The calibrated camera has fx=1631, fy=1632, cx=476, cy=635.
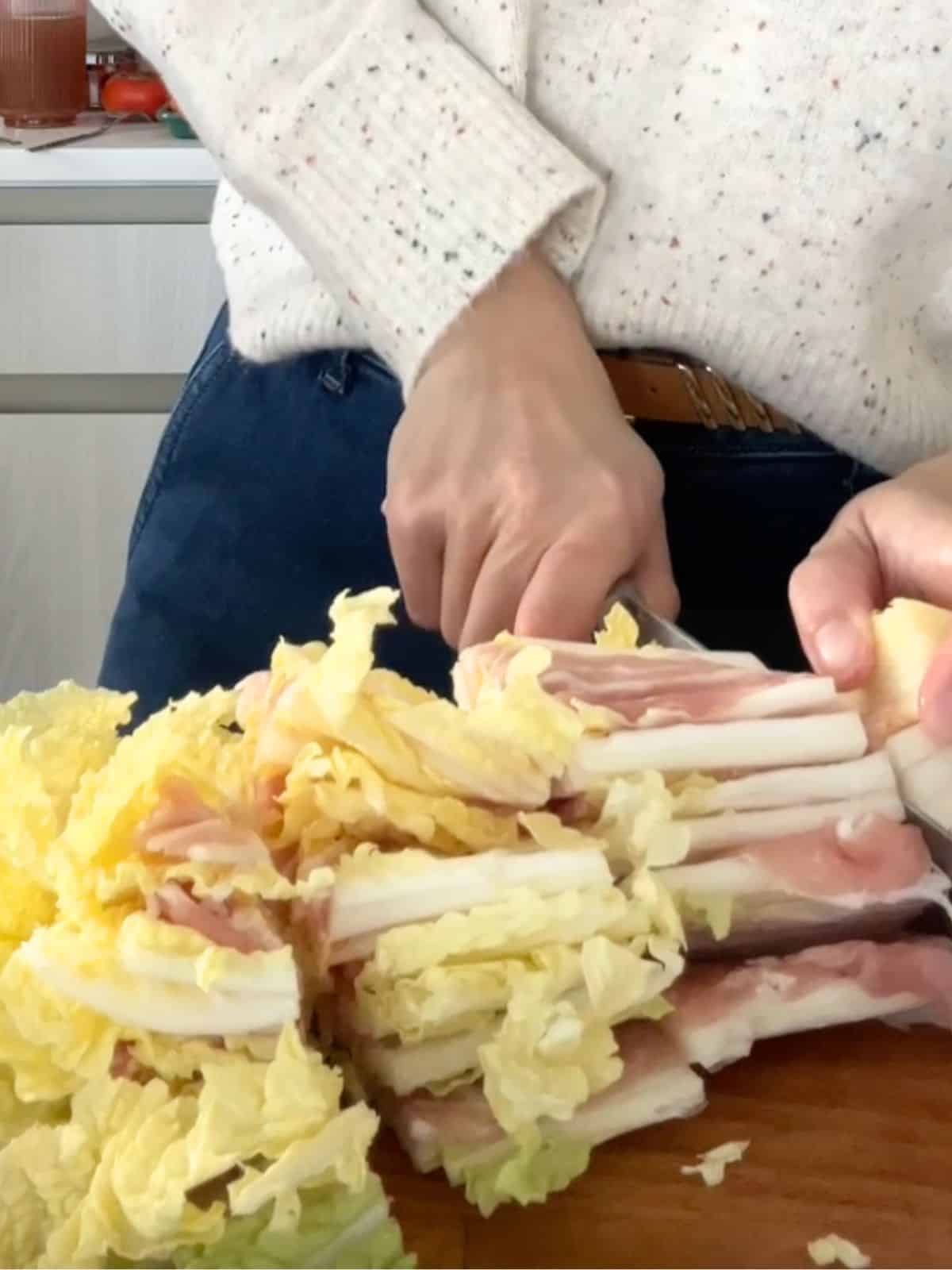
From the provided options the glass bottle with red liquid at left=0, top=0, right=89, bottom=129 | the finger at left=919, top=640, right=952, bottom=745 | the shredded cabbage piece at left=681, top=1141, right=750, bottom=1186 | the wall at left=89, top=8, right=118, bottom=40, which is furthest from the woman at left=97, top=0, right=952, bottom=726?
the wall at left=89, top=8, right=118, bottom=40

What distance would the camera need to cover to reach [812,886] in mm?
472

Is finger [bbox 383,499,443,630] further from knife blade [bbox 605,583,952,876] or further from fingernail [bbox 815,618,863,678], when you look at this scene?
fingernail [bbox 815,618,863,678]

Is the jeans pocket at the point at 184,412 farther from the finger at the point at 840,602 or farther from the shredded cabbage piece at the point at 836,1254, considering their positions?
the shredded cabbage piece at the point at 836,1254

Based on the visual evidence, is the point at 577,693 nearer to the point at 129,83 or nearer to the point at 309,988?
the point at 309,988

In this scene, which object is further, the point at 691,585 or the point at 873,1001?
the point at 691,585

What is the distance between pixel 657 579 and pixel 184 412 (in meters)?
0.31

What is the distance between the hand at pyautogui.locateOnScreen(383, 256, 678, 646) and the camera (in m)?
0.61

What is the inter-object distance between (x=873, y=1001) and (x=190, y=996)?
197 mm

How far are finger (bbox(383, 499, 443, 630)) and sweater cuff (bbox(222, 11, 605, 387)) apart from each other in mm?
67

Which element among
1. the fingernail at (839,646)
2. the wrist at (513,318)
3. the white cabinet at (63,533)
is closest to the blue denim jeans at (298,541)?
the wrist at (513,318)

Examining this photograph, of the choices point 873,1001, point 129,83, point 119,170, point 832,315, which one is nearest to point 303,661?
point 873,1001

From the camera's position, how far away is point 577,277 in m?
0.70

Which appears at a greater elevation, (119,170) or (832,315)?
(832,315)

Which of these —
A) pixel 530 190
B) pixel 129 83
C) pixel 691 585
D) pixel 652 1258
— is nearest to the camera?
pixel 652 1258
